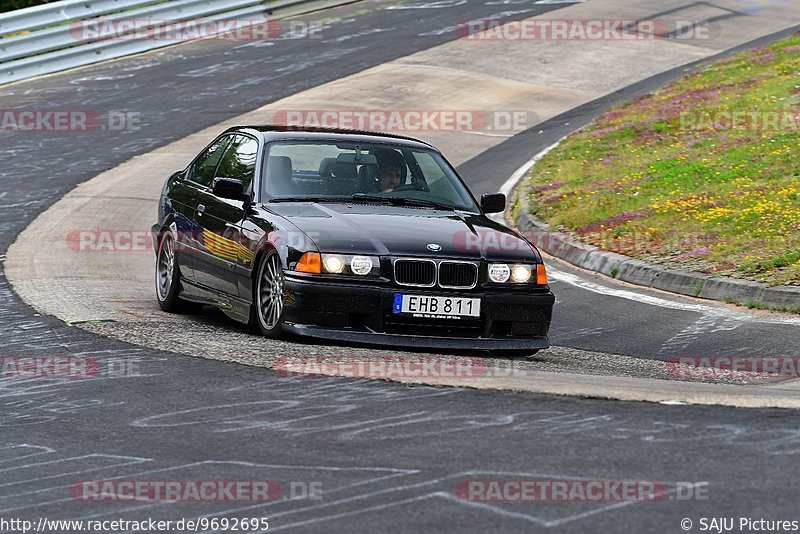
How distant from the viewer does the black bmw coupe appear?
28.8 ft

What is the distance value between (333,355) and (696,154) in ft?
36.3

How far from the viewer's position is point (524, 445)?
19.8 feet

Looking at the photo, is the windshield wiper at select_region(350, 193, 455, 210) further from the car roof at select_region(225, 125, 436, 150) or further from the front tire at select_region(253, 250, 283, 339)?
the front tire at select_region(253, 250, 283, 339)

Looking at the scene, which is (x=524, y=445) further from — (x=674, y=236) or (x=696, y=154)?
(x=696, y=154)

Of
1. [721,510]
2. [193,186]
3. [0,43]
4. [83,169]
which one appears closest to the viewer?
[721,510]

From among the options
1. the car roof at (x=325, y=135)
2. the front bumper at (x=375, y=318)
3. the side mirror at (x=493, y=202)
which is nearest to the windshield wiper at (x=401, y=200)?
the side mirror at (x=493, y=202)

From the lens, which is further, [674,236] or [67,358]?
[674,236]

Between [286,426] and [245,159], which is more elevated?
[245,159]

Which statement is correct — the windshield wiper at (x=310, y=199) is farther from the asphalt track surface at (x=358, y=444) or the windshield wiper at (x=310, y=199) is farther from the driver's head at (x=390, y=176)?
the asphalt track surface at (x=358, y=444)

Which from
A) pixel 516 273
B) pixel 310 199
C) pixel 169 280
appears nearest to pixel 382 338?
pixel 516 273

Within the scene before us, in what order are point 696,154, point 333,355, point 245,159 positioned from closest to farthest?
point 333,355, point 245,159, point 696,154

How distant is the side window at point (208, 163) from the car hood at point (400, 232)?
149 cm

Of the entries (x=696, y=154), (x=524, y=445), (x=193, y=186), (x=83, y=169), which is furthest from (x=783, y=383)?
(x=83, y=169)

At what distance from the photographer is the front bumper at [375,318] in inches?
343
